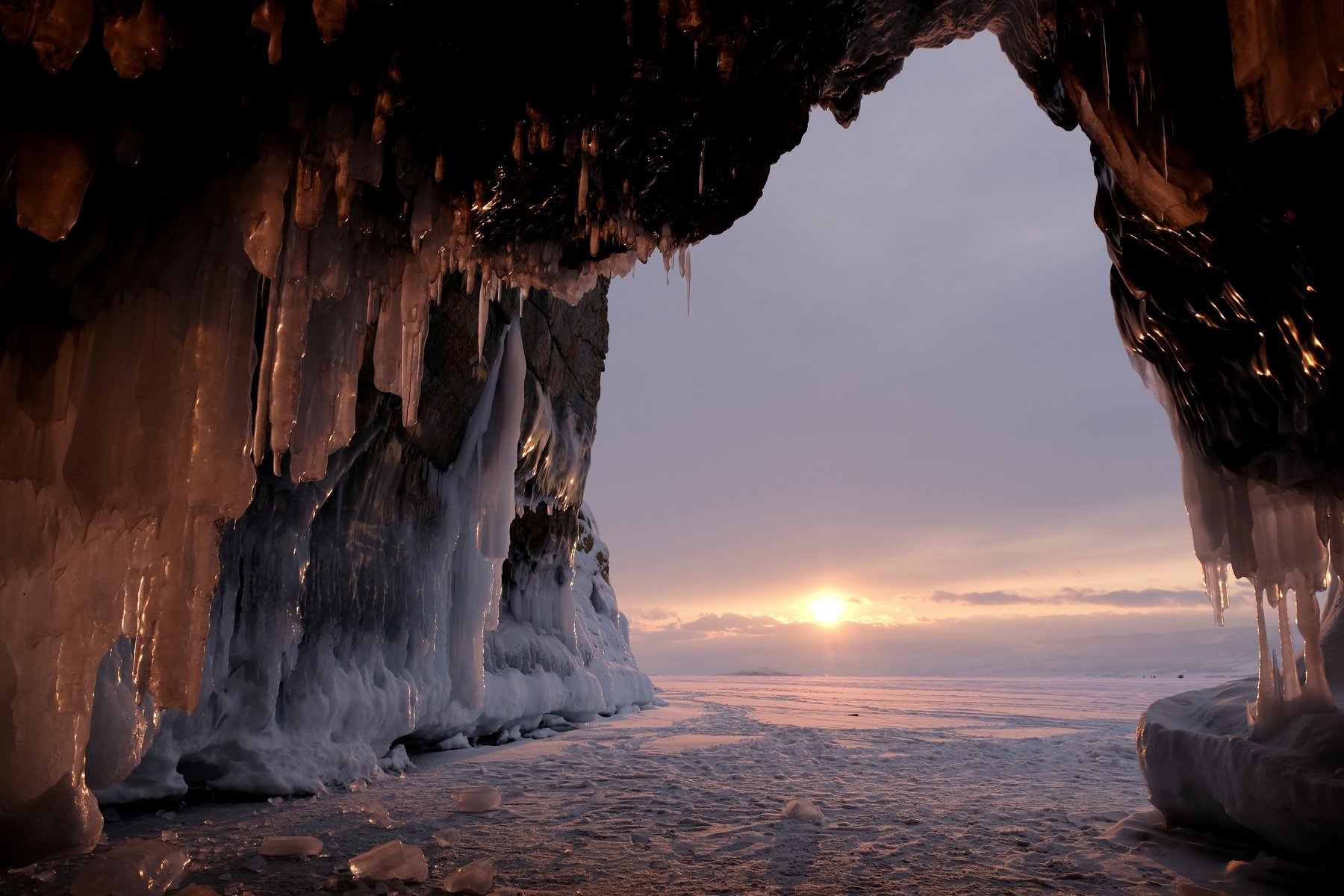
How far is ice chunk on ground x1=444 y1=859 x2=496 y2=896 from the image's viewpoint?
3.59 metres

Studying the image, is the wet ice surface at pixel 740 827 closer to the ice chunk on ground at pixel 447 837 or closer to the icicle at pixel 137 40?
the ice chunk on ground at pixel 447 837

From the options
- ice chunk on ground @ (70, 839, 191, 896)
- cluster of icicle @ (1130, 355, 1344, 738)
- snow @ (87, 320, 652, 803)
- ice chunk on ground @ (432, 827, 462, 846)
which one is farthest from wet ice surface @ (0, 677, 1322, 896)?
cluster of icicle @ (1130, 355, 1344, 738)

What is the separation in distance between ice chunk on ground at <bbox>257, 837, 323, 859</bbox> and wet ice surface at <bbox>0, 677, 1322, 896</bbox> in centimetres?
9

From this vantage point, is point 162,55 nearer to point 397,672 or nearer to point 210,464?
point 210,464

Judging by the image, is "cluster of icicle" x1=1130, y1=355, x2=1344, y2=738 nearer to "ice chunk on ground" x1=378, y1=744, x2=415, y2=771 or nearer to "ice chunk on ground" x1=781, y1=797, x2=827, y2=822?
"ice chunk on ground" x1=781, y1=797, x2=827, y2=822

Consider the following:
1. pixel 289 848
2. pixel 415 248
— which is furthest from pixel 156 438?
pixel 289 848

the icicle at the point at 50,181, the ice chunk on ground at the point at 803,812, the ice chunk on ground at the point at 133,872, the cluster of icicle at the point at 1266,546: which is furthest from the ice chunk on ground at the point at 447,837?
the cluster of icicle at the point at 1266,546

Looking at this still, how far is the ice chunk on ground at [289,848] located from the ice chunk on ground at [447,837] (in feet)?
→ 2.21

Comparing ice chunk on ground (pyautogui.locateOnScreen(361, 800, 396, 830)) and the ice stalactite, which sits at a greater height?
the ice stalactite

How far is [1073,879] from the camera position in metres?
3.86

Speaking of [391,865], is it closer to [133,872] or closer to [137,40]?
[133,872]

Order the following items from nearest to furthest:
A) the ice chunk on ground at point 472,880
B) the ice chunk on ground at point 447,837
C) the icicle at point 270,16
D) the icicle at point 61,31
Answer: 1. the icicle at point 61,31
2. the icicle at point 270,16
3. the ice chunk on ground at point 472,880
4. the ice chunk on ground at point 447,837

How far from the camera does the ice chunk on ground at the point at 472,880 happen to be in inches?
141

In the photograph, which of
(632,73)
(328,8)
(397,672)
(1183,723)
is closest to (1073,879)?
(1183,723)
